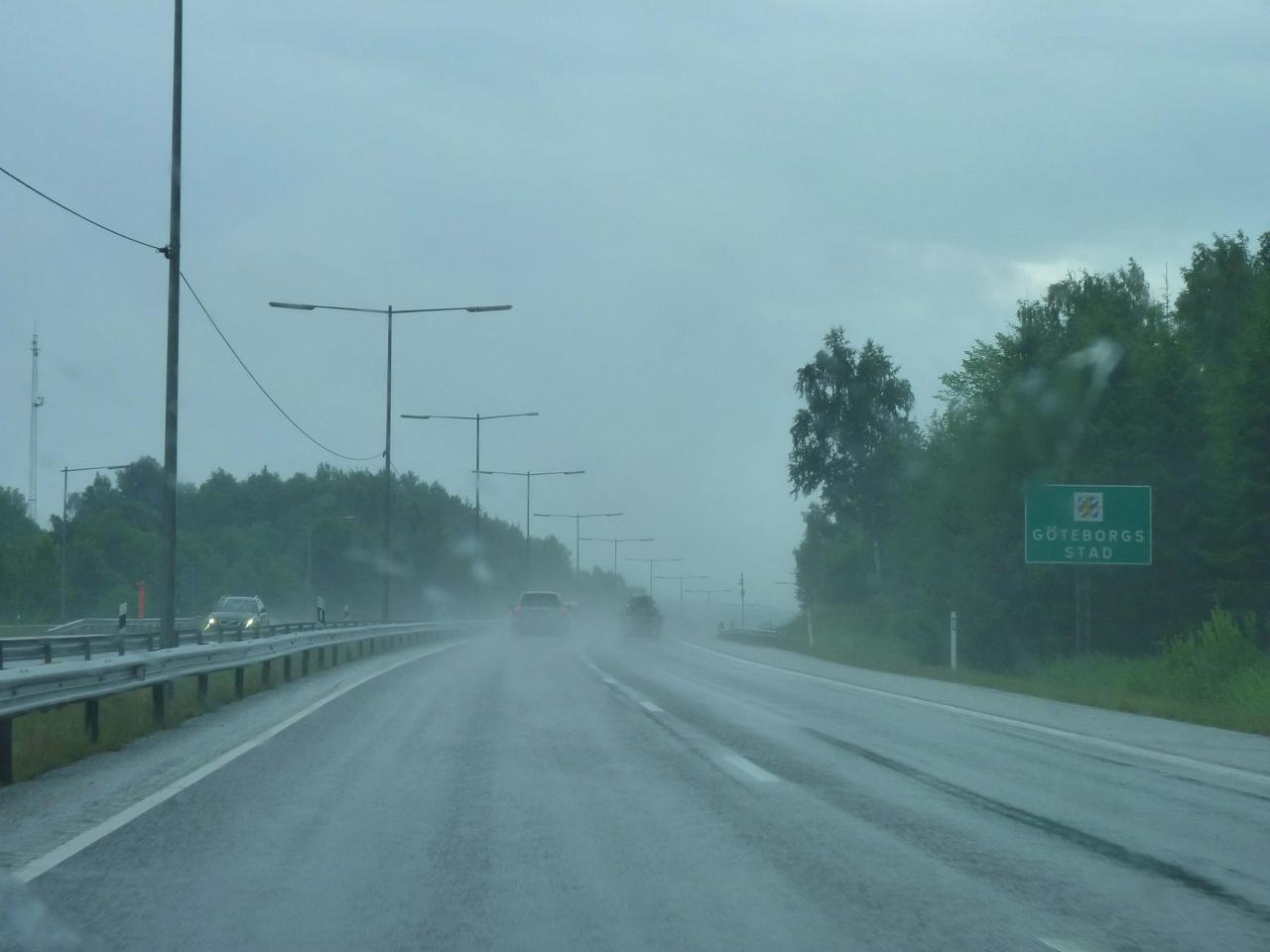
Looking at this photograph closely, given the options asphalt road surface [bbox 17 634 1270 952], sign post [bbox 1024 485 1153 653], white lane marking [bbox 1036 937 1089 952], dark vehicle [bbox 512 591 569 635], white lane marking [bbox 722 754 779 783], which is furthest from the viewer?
dark vehicle [bbox 512 591 569 635]

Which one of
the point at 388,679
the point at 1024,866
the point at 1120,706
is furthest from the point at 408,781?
the point at 388,679

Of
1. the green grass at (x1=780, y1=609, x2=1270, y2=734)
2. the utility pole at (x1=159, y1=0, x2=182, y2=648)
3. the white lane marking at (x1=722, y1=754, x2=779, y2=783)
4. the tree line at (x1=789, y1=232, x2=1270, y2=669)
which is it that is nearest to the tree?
the tree line at (x1=789, y1=232, x2=1270, y2=669)

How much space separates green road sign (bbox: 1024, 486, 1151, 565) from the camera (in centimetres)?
2856

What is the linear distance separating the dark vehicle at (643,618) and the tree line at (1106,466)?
9977 millimetres

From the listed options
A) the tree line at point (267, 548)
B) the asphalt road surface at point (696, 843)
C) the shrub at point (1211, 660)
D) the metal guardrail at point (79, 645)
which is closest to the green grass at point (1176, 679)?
the shrub at point (1211, 660)

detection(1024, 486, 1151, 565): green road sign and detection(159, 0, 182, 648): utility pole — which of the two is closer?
detection(159, 0, 182, 648): utility pole

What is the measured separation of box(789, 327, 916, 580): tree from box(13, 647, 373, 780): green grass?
48945mm

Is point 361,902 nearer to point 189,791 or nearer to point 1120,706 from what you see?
point 189,791

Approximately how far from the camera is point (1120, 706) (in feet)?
65.8

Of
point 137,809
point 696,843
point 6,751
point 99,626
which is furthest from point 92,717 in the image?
point 99,626

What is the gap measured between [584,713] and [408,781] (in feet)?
22.4

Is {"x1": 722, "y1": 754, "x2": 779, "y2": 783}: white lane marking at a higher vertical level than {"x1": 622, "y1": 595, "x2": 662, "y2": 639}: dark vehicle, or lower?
higher

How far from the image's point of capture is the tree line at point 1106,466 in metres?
39.3

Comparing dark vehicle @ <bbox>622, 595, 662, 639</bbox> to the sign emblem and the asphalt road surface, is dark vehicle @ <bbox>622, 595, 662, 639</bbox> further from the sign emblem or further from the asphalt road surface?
the asphalt road surface
